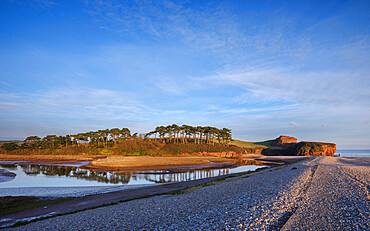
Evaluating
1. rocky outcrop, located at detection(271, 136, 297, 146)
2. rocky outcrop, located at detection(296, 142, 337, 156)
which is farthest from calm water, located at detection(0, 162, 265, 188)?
rocky outcrop, located at detection(271, 136, 297, 146)

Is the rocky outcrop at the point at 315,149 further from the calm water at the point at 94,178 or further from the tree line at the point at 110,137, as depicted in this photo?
the calm water at the point at 94,178

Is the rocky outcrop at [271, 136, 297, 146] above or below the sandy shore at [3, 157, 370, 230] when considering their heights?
above

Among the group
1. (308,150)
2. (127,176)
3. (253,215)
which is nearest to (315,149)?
(308,150)

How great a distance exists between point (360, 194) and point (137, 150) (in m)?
72.1

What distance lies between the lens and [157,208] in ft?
43.7

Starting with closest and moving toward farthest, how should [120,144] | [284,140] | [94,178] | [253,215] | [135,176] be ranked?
[253,215]
[94,178]
[135,176]
[120,144]
[284,140]

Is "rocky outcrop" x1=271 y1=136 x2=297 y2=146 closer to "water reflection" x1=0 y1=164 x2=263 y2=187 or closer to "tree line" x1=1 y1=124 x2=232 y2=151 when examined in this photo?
"tree line" x1=1 y1=124 x2=232 y2=151

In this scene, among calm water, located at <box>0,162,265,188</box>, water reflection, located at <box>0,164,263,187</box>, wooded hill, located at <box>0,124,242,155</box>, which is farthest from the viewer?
wooded hill, located at <box>0,124,242,155</box>

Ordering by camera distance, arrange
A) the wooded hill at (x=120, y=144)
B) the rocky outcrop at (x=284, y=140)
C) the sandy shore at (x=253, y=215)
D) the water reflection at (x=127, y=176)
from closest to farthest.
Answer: the sandy shore at (x=253, y=215)
the water reflection at (x=127, y=176)
the wooded hill at (x=120, y=144)
the rocky outcrop at (x=284, y=140)

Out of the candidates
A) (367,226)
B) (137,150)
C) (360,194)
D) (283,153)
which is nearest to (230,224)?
(367,226)

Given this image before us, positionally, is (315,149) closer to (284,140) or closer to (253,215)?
(284,140)

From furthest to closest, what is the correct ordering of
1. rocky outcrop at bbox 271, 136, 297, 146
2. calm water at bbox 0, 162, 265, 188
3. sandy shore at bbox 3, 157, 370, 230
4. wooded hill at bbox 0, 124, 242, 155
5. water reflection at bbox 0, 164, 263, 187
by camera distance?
1. rocky outcrop at bbox 271, 136, 297, 146
2. wooded hill at bbox 0, 124, 242, 155
3. water reflection at bbox 0, 164, 263, 187
4. calm water at bbox 0, 162, 265, 188
5. sandy shore at bbox 3, 157, 370, 230

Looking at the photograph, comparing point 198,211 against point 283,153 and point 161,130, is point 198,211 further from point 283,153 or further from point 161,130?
point 283,153

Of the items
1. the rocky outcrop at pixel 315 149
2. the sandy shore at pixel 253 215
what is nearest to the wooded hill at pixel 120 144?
the rocky outcrop at pixel 315 149
